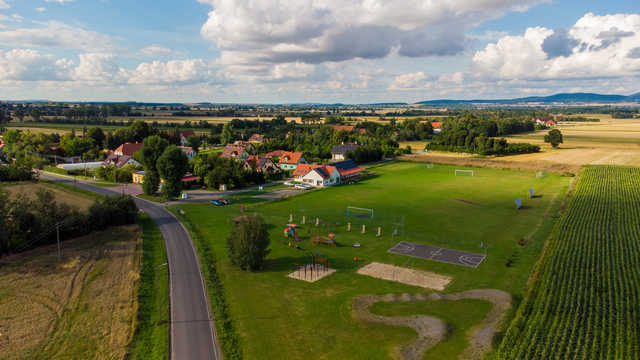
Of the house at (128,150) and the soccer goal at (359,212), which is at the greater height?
the house at (128,150)

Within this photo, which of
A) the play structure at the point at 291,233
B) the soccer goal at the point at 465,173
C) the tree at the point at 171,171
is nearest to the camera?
the play structure at the point at 291,233

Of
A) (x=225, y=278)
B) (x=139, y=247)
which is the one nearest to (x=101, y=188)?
(x=139, y=247)

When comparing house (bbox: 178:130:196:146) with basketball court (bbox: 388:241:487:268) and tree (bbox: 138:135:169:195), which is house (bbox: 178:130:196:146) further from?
basketball court (bbox: 388:241:487:268)

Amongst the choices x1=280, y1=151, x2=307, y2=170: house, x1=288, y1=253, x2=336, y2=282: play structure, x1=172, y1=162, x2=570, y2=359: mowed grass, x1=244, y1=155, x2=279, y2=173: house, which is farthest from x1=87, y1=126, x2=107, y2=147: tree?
x1=288, y1=253, x2=336, y2=282: play structure

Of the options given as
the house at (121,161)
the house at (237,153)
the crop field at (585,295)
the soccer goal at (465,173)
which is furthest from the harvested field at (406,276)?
the house at (237,153)

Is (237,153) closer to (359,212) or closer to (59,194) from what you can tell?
(59,194)

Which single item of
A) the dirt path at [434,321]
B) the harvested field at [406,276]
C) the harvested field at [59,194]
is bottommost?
the dirt path at [434,321]

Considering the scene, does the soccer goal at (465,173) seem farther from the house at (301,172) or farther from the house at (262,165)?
the house at (262,165)

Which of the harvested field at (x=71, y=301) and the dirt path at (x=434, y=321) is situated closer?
the dirt path at (x=434, y=321)
